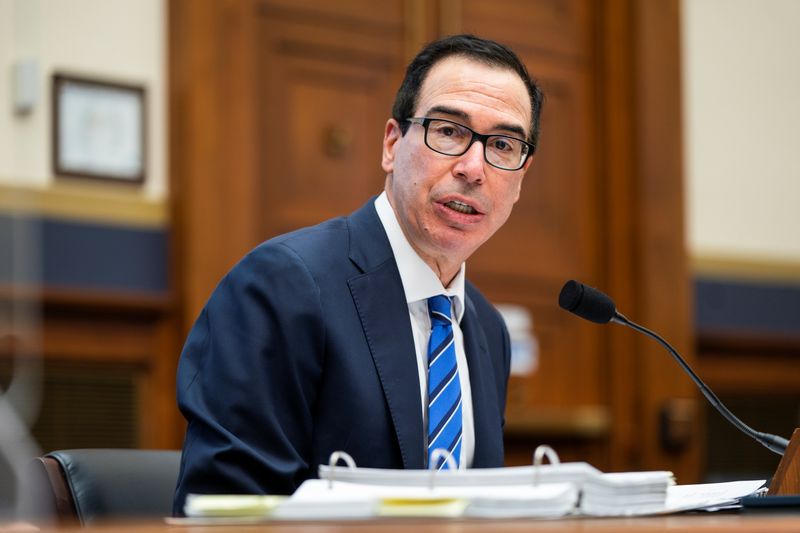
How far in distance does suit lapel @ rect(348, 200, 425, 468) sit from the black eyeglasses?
0.57 feet

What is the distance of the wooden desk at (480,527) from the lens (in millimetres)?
969

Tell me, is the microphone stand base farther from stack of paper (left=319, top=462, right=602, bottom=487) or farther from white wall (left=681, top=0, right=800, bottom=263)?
white wall (left=681, top=0, right=800, bottom=263)

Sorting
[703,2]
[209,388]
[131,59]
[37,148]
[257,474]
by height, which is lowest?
[257,474]

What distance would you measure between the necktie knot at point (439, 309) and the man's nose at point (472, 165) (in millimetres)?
197

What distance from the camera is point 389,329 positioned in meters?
1.92

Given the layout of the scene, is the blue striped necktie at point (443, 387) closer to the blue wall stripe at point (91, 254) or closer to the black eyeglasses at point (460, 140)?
the black eyeglasses at point (460, 140)

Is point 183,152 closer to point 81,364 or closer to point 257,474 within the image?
point 81,364

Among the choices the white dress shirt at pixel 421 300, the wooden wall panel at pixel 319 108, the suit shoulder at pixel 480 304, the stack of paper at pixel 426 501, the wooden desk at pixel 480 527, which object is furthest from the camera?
the wooden wall panel at pixel 319 108

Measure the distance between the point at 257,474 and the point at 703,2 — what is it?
13.0 ft

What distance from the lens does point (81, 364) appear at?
3.76 meters

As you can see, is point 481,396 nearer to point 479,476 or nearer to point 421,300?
point 421,300

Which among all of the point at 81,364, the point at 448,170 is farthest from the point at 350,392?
the point at 81,364

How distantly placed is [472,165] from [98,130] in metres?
2.04

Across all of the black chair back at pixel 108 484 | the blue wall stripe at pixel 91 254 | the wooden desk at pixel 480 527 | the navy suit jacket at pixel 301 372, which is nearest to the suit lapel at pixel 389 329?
the navy suit jacket at pixel 301 372
